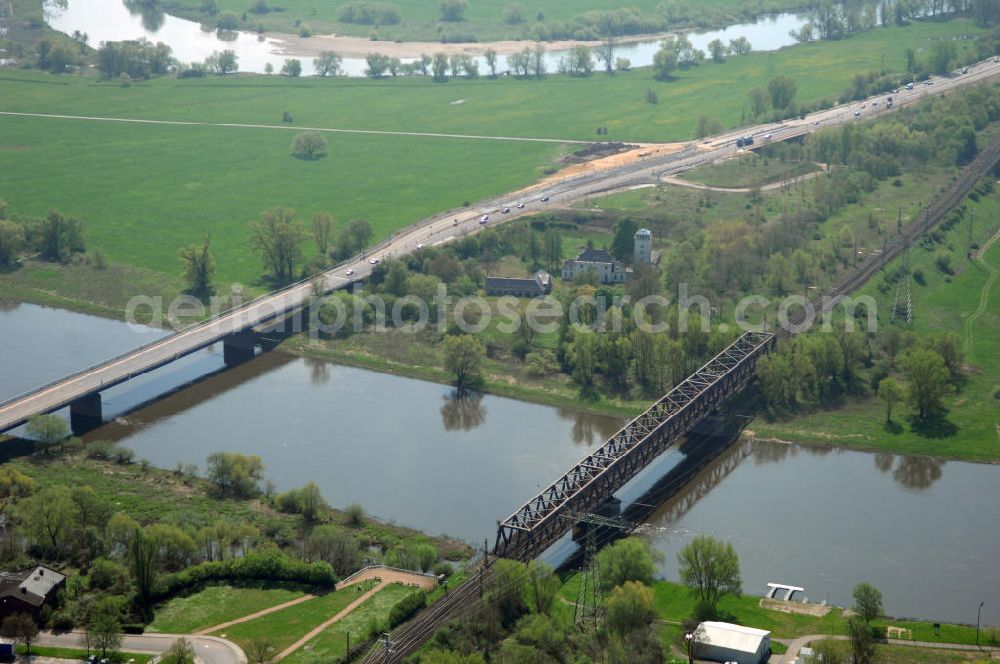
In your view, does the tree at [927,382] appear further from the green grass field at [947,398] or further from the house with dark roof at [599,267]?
the house with dark roof at [599,267]

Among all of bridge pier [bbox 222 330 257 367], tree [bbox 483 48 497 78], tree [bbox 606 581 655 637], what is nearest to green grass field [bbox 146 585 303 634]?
tree [bbox 606 581 655 637]

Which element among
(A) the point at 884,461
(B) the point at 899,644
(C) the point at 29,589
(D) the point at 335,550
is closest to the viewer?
(B) the point at 899,644

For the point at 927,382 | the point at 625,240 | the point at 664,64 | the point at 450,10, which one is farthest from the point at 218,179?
the point at 450,10

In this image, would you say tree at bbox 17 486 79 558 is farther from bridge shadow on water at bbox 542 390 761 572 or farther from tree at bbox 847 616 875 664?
tree at bbox 847 616 875 664

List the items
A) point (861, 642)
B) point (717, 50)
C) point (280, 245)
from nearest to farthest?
point (861, 642) < point (280, 245) < point (717, 50)

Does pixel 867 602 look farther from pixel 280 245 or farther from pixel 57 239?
pixel 57 239

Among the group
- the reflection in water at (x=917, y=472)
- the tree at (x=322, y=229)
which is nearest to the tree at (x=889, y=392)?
the reflection in water at (x=917, y=472)
